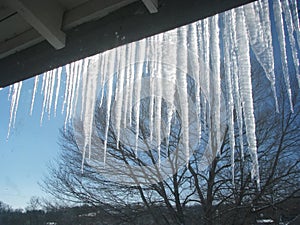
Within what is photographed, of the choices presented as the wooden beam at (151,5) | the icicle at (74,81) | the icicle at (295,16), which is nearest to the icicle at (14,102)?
the icicle at (74,81)

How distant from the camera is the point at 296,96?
16.0 ft

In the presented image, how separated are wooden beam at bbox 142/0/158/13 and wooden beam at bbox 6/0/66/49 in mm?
252

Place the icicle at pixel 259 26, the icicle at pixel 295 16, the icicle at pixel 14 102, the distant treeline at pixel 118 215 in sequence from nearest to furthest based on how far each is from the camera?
the icicle at pixel 295 16, the icicle at pixel 259 26, the icicle at pixel 14 102, the distant treeline at pixel 118 215

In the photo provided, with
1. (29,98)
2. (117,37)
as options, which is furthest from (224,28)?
(29,98)

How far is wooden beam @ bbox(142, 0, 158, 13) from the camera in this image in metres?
0.51

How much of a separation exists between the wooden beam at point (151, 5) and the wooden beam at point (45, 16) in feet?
0.83

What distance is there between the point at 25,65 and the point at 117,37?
320mm

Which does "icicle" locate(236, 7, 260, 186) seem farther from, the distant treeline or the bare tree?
the distant treeline

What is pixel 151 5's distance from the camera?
0.52 metres

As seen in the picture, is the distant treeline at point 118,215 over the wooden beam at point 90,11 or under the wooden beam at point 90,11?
under

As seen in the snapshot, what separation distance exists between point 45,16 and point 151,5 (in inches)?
10.4

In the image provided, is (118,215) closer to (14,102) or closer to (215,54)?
(14,102)

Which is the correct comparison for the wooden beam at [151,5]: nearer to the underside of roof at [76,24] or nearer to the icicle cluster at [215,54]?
the underside of roof at [76,24]

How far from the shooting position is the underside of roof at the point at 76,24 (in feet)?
1.73
